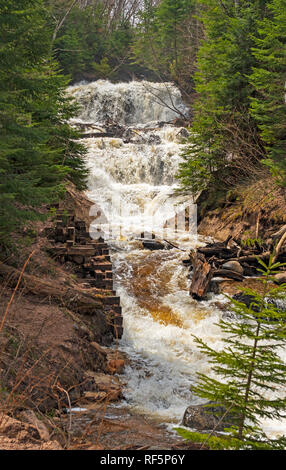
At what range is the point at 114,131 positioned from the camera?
965 inches

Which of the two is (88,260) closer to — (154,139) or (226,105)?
(226,105)

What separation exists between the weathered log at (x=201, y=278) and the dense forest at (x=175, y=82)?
385 cm

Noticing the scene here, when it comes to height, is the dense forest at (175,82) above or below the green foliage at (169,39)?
below

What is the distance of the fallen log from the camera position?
6.09 meters

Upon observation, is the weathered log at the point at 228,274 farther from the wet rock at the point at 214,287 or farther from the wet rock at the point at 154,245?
the wet rock at the point at 154,245

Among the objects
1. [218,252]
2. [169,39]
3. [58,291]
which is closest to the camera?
[58,291]

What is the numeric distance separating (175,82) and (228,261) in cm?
2720

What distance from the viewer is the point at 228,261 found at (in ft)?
Answer: 33.6

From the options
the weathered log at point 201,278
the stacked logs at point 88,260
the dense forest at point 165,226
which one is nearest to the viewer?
the dense forest at point 165,226

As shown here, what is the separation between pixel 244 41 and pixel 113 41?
26321 mm

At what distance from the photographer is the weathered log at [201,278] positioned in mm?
9088

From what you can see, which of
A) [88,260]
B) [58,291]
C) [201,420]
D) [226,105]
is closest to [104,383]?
[201,420]

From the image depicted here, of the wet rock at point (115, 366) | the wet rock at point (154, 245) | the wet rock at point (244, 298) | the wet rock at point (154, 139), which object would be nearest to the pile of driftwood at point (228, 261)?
the wet rock at point (244, 298)

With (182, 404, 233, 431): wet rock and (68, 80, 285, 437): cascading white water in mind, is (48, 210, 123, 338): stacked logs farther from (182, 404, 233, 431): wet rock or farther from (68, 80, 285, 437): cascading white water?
(182, 404, 233, 431): wet rock
